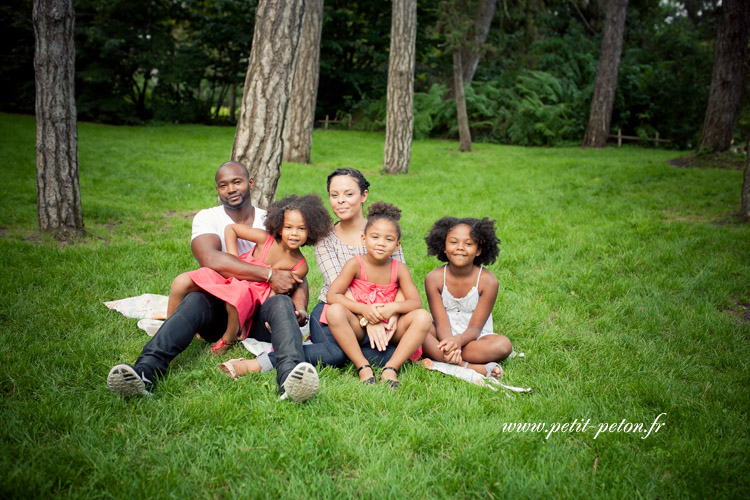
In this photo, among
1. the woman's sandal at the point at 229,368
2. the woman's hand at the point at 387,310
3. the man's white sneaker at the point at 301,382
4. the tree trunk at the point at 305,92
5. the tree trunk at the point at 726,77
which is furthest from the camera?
the tree trunk at the point at 305,92

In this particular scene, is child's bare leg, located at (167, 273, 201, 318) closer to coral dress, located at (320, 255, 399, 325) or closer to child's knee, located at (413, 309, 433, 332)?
coral dress, located at (320, 255, 399, 325)

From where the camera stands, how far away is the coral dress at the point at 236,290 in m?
3.12

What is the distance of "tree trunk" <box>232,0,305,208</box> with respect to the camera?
5.12 m

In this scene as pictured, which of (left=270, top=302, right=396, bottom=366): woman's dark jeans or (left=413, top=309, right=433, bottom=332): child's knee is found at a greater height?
(left=413, top=309, right=433, bottom=332): child's knee

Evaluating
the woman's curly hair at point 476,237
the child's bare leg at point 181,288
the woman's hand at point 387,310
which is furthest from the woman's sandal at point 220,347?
the woman's curly hair at point 476,237

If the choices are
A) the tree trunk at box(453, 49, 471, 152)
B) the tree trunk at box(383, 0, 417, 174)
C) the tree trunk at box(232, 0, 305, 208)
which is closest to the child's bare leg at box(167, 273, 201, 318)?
the tree trunk at box(232, 0, 305, 208)

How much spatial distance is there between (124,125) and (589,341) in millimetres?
22253

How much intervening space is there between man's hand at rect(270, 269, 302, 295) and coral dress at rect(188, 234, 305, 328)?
0.07m

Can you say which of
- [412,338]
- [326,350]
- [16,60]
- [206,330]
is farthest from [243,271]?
[16,60]

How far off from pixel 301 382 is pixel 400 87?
9.00m

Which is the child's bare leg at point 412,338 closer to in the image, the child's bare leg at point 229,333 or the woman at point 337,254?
the woman at point 337,254

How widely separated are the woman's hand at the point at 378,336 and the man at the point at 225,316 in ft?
1.60

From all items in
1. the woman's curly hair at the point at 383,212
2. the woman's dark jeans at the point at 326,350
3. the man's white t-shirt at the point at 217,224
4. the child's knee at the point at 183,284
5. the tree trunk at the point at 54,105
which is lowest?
the woman's dark jeans at the point at 326,350

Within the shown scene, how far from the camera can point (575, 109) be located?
17.9m
